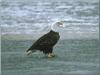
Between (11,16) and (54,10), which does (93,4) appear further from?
(11,16)

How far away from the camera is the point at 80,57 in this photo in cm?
891

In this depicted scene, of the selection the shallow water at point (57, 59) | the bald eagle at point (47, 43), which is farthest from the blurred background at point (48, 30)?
the bald eagle at point (47, 43)

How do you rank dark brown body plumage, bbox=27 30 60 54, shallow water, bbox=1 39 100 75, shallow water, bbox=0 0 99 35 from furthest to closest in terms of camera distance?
shallow water, bbox=0 0 99 35, dark brown body plumage, bbox=27 30 60 54, shallow water, bbox=1 39 100 75

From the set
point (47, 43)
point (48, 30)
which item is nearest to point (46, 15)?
point (48, 30)

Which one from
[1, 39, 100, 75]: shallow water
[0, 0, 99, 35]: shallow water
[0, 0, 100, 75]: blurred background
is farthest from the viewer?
[0, 0, 99, 35]: shallow water

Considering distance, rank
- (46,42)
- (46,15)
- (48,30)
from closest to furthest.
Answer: (46,42) < (48,30) < (46,15)

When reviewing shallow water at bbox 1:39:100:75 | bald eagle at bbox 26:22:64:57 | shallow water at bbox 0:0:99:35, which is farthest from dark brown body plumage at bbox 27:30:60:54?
shallow water at bbox 0:0:99:35

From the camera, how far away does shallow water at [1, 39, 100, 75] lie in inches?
316

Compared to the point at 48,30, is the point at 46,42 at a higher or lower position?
higher

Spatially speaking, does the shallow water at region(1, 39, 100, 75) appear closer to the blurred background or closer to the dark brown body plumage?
the blurred background

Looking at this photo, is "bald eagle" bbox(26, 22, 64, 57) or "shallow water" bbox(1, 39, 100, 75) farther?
"bald eagle" bbox(26, 22, 64, 57)

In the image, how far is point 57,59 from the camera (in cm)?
882

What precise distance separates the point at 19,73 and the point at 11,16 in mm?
5467

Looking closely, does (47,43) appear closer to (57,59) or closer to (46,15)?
(57,59)
